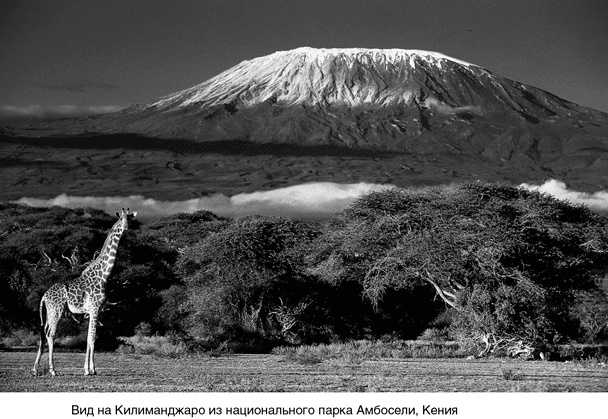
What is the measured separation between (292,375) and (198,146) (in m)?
120

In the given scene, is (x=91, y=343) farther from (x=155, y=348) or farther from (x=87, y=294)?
(x=155, y=348)

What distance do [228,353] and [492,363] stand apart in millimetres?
6084

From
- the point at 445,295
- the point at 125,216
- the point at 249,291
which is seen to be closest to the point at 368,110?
the point at 249,291

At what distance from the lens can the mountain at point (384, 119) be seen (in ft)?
427

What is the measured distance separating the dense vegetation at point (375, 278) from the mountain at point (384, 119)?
8461 cm

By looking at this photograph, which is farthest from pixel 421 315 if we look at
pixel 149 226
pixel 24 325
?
pixel 149 226

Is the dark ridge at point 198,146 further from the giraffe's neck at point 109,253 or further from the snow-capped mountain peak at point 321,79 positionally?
the giraffe's neck at point 109,253

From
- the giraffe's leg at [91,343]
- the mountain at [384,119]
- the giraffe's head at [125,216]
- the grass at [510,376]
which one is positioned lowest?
the grass at [510,376]

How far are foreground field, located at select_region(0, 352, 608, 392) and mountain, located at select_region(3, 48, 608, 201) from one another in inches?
3649

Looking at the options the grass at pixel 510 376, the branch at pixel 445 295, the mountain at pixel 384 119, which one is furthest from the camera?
the mountain at pixel 384 119

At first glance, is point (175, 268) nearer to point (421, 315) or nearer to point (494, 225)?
point (421, 315)

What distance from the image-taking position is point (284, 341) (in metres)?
25.2

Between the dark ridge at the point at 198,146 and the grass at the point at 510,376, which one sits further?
the dark ridge at the point at 198,146

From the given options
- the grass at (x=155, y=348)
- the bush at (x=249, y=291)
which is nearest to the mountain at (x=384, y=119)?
the bush at (x=249, y=291)
